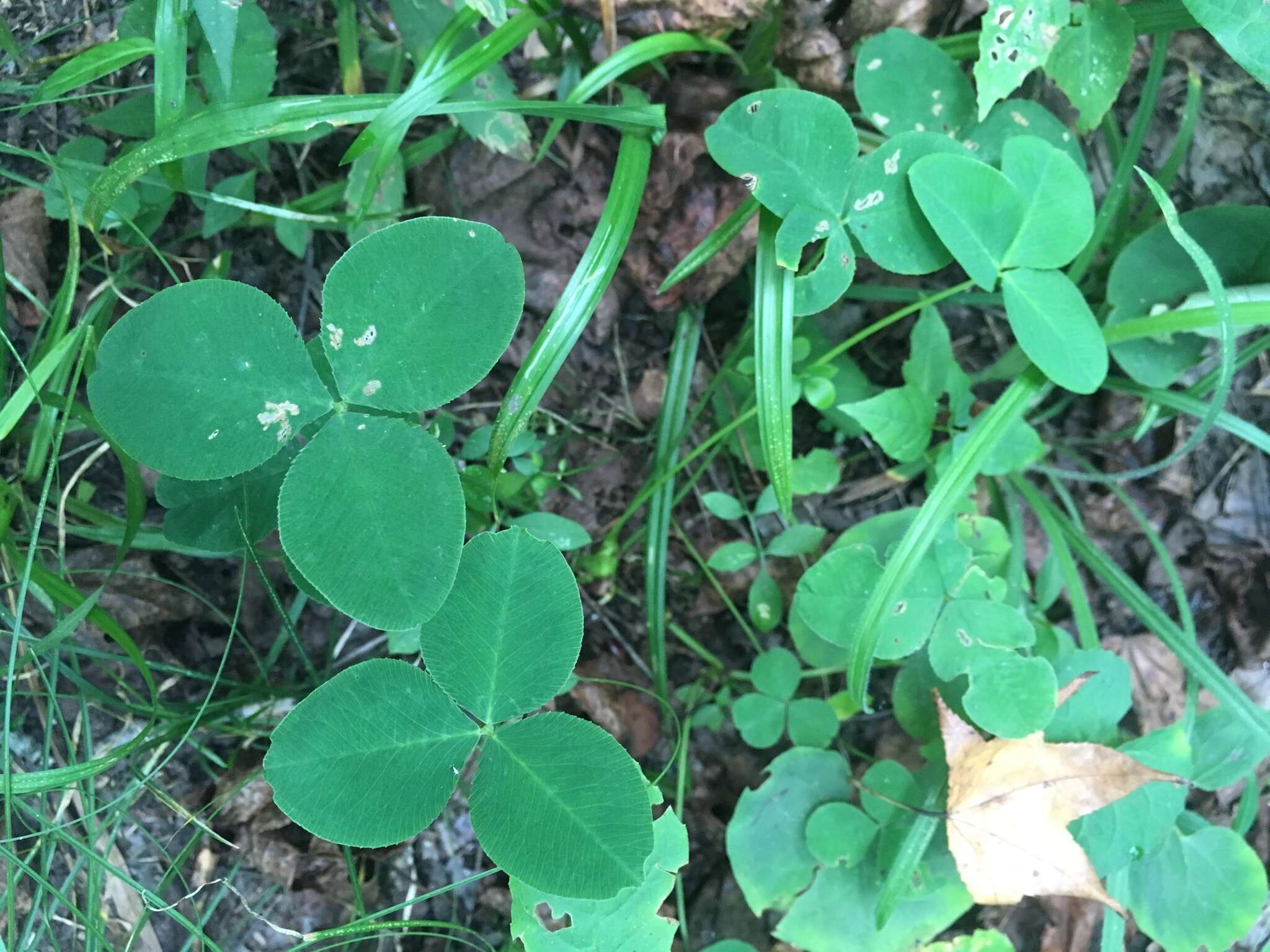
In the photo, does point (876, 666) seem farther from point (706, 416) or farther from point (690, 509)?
point (706, 416)

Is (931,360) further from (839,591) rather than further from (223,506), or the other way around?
(223,506)

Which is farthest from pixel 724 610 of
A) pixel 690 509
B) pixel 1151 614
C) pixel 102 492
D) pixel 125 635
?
pixel 102 492

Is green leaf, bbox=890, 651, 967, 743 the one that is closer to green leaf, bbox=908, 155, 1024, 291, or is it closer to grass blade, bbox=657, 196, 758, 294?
green leaf, bbox=908, 155, 1024, 291

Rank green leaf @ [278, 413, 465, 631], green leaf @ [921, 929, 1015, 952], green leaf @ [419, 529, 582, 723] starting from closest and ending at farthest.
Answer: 1. green leaf @ [278, 413, 465, 631]
2. green leaf @ [419, 529, 582, 723]
3. green leaf @ [921, 929, 1015, 952]

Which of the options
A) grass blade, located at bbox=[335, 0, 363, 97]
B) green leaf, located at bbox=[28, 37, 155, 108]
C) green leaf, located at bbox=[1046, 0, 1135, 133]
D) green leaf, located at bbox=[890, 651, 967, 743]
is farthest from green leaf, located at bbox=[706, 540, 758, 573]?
green leaf, located at bbox=[28, 37, 155, 108]

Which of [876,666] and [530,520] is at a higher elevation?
[530,520]

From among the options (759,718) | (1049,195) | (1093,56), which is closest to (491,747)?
(759,718)

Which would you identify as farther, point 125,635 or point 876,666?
point 876,666
